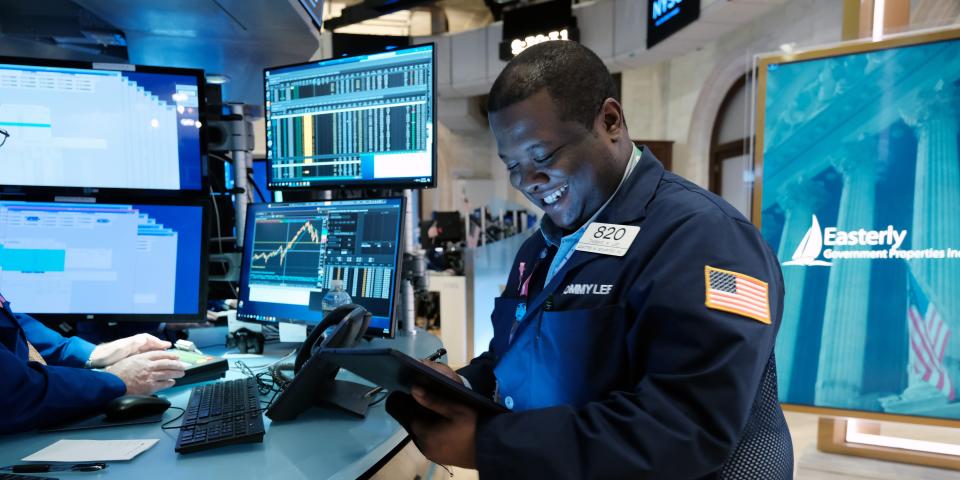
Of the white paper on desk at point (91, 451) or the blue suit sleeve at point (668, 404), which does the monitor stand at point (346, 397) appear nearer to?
the white paper on desk at point (91, 451)

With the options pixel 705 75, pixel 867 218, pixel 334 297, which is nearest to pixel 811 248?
pixel 867 218

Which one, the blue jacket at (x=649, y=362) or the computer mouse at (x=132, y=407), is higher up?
the blue jacket at (x=649, y=362)

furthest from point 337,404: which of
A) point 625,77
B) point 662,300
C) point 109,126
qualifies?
point 625,77

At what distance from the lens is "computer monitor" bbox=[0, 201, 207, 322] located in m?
1.56

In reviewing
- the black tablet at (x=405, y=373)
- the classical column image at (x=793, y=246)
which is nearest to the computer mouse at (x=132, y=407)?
the black tablet at (x=405, y=373)

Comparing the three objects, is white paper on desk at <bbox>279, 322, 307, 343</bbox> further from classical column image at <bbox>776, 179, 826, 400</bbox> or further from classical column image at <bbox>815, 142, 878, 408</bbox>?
classical column image at <bbox>815, 142, 878, 408</bbox>

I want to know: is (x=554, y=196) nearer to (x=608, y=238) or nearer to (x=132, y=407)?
(x=608, y=238)

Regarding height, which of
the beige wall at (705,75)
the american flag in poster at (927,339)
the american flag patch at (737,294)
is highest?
the beige wall at (705,75)

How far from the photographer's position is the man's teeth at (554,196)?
97cm

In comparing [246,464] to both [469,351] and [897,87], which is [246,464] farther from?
[469,351]

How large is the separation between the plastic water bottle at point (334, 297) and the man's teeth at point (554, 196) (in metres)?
0.82

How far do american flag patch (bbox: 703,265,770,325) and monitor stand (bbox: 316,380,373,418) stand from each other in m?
0.73

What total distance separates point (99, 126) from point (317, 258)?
0.80m

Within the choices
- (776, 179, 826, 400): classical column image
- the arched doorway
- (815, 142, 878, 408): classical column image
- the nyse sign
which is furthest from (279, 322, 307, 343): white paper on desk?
the arched doorway
